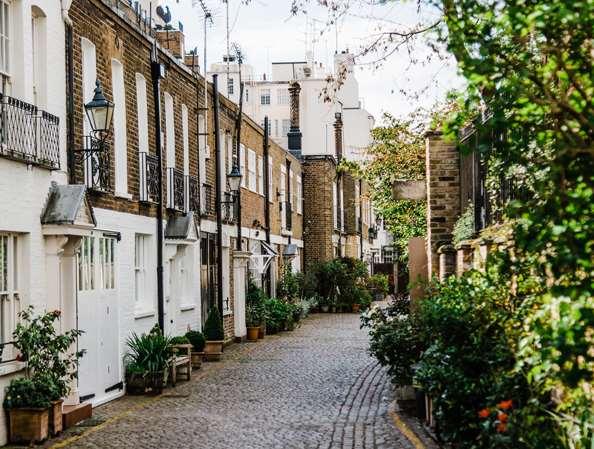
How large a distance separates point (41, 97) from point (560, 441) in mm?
9605

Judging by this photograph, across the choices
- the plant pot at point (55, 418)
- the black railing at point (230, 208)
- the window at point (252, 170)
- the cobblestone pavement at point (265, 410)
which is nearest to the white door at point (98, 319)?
the cobblestone pavement at point (265, 410)

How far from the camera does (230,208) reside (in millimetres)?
27344

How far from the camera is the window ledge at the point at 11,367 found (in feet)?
39.7

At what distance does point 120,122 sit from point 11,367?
21.2 ft

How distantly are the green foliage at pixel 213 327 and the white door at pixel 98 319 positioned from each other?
5.83m

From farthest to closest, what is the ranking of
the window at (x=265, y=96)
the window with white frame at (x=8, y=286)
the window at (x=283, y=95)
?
the window at (x=265, y=96) → the window at (x=283, y=95) → the window with white frame at (x=8, y=286)

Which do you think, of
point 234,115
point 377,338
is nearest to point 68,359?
point 377,338

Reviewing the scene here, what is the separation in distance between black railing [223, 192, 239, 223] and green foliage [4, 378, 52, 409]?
522 inches

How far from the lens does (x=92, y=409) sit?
15.1 meters

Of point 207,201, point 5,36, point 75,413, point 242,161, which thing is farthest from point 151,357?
point 242,161

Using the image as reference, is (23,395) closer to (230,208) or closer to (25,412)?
(25,412)

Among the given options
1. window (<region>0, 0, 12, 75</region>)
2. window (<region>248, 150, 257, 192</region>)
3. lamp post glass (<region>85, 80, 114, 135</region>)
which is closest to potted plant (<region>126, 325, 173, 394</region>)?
lamp post glass (<region>85, 80, 114, 135</region>)

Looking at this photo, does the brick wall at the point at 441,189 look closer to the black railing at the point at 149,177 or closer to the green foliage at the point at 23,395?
the black railing at the point at 149,177

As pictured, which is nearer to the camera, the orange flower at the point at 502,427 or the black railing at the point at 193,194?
the orange flower at the point at 502,427
